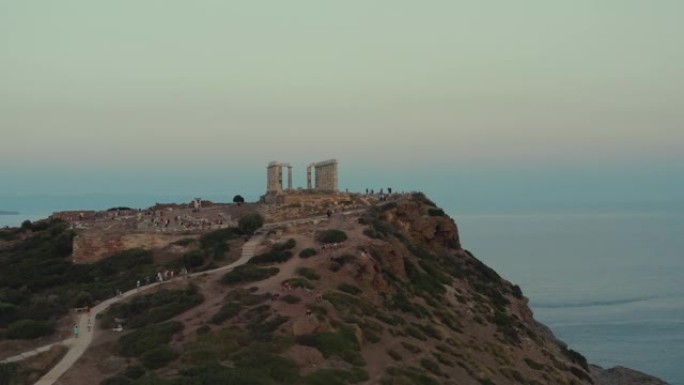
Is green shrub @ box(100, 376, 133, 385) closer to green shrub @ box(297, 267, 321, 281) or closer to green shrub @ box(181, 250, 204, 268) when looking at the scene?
green shrub @ box(297, 267, 321, 281)

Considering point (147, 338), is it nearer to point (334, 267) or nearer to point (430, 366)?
point (334, 267)

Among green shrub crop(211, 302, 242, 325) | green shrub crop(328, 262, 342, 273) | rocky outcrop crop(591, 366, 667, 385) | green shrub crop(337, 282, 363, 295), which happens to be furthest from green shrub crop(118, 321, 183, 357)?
rocky outcrop crop(591, 366, 667, 385)

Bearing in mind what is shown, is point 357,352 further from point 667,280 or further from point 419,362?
point 667,280

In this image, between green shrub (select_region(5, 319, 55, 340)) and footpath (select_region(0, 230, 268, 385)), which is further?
green shrub (select_region(5, 319, 55, 340))

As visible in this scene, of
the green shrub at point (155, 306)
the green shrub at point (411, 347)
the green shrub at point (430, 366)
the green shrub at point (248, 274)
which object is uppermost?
the green shrub at point (248, 274)

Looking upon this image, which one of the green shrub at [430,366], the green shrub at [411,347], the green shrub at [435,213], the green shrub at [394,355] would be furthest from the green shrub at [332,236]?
the green shrub at [435,213]

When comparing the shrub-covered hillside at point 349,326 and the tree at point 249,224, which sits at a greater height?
the tree at point 249,224

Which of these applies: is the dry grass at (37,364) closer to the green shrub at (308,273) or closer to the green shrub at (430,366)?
the green shrub at (308,273)
